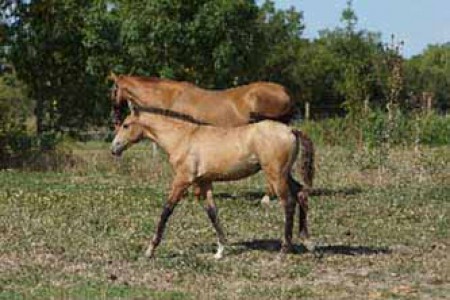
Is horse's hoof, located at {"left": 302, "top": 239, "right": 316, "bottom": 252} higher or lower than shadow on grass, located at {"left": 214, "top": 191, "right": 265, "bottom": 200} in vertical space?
higher

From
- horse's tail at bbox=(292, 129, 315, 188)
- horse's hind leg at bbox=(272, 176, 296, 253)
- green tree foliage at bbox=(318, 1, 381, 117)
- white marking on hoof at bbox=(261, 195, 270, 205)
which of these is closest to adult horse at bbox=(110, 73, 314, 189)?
white marking on hoof at bbox=(261, 195, 270, 205)

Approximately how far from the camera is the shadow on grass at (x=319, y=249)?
11125 millimetres

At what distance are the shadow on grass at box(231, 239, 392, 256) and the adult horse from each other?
3.20 m

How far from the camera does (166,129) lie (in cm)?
1104

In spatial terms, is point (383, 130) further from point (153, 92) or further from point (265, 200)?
point (153, 92)

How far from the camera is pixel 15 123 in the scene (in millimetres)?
23297

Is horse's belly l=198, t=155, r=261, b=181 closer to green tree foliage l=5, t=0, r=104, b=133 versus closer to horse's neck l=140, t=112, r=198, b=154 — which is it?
horse's neck l=140, t=112, r=198, b=154

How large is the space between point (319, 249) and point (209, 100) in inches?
188

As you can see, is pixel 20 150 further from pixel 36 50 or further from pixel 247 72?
pixel 247 72

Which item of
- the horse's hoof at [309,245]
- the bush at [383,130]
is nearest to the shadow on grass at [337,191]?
the bush at [383,130]

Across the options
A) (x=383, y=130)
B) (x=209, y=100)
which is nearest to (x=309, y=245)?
(x=209, y=100)

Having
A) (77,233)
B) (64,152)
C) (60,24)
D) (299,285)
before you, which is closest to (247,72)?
(60,24)

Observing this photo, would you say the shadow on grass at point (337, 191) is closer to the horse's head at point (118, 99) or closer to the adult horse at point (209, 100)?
Result: the adult horse at point (209, 100)

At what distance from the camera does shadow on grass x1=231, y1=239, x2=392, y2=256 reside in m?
11.1
